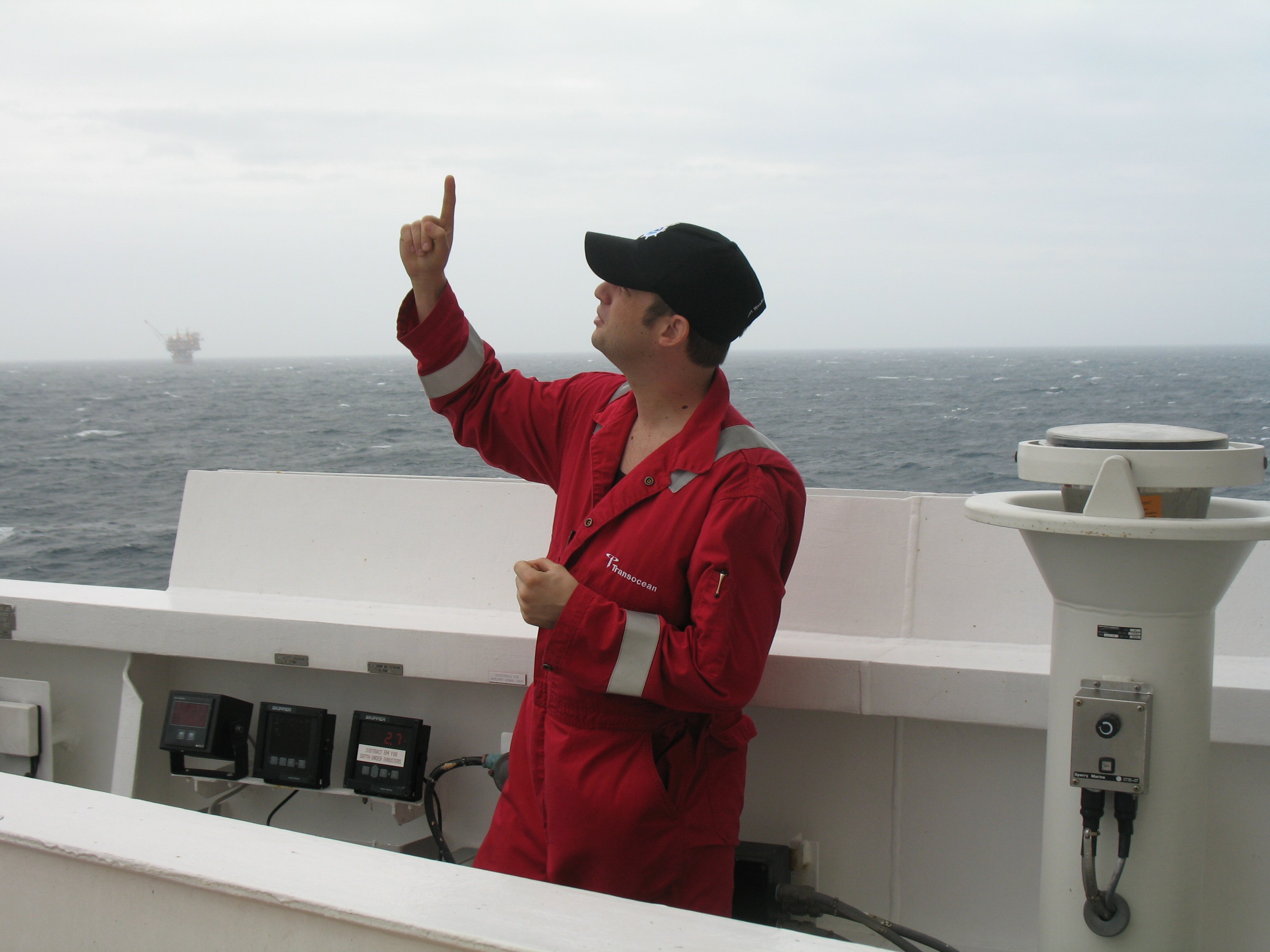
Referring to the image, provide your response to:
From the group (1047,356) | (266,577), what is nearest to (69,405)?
(266,577)

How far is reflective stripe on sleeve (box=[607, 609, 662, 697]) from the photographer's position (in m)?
1.57

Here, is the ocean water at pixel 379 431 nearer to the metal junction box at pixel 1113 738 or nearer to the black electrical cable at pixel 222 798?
the black electrical cable at pixel 222 798

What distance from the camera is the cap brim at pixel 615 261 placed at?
173 centimetres

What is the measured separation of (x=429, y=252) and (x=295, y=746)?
1.38m

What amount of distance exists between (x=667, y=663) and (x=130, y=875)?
761 millimetres

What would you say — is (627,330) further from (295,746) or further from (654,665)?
(295,746)

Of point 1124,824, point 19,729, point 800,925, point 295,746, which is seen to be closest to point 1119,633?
point 1124,824

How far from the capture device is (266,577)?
2910 millimetres

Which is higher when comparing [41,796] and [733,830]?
[41,796]

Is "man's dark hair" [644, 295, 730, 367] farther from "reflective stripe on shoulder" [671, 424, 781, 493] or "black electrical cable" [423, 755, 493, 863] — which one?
"black electrical cable" [423, 755, 493, 863]

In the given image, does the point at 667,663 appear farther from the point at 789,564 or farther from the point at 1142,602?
the point at 1142,602

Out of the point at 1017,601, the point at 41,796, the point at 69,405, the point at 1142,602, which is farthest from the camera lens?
the point at 69,405

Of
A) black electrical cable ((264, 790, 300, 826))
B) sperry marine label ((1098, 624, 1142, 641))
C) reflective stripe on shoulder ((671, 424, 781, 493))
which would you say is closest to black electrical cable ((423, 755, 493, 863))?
black electrical cable ((264, 790, 300, 826))

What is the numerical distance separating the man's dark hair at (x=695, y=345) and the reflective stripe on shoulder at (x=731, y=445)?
4.9 inches
